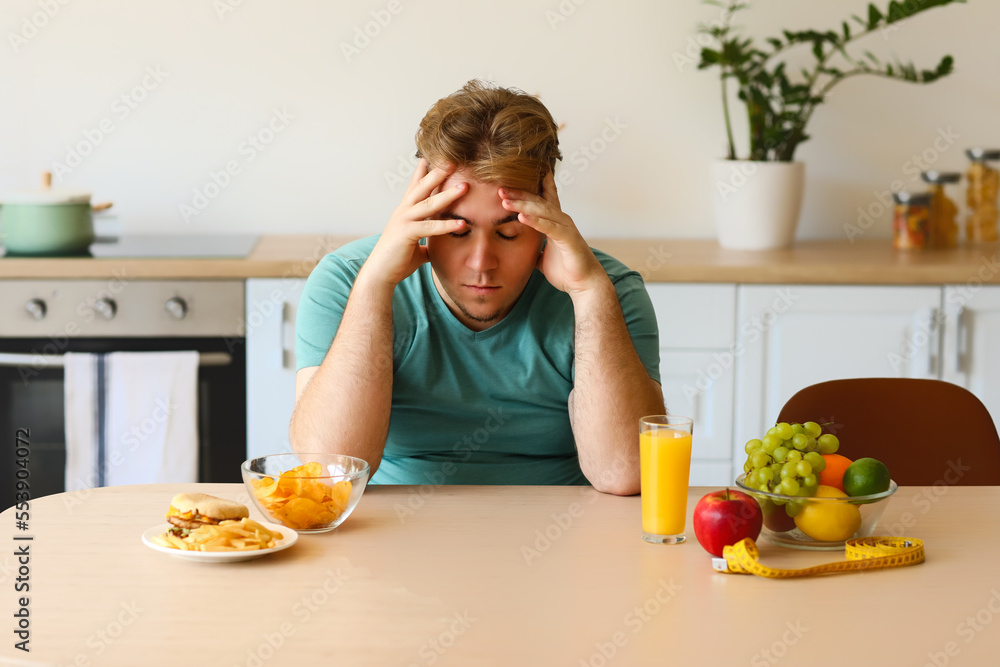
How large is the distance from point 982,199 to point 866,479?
77.5 inches

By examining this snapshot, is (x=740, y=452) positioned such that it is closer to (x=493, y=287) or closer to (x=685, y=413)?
(x=685, y=413)

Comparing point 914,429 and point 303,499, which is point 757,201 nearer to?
point 914,429

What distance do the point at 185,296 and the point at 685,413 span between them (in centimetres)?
118

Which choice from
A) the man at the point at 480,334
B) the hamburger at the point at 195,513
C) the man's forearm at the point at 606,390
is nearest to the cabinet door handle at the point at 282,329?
the man at the point at 480,334

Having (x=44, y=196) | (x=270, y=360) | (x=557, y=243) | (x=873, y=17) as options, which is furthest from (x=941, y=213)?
(x=44, y=196)

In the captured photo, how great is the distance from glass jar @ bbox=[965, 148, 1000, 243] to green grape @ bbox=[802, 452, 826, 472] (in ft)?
6.44

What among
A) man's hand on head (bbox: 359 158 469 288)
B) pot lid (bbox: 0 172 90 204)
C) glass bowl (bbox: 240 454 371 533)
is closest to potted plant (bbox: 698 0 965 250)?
man's hand on head (bbox: 359 158 469 288)

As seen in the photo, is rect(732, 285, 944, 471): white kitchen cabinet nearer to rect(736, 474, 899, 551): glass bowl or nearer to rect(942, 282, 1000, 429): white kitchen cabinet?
rect(942, 282, 1000, 429): white kitchen cabinet

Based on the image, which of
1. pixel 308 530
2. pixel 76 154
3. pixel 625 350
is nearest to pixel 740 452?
pixel 625 350

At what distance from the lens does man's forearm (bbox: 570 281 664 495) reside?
139 cm

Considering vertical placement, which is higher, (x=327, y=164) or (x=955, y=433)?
(x=327, y=164)

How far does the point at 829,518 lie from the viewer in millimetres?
1088

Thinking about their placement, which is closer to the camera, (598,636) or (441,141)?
(598,636)

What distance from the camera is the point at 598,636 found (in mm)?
890
